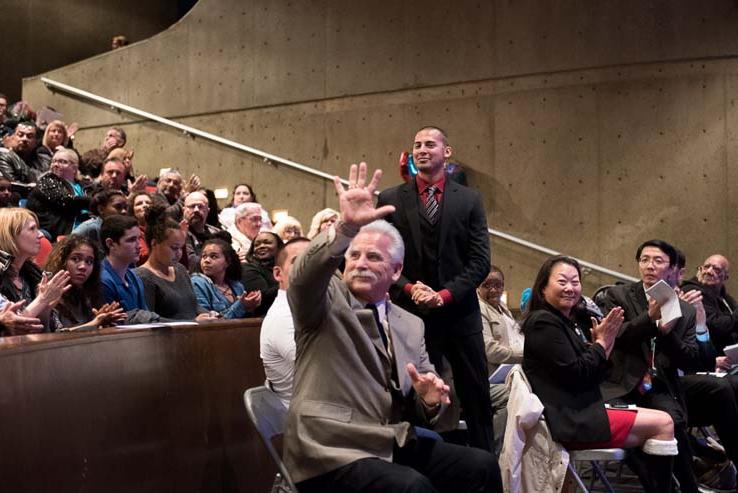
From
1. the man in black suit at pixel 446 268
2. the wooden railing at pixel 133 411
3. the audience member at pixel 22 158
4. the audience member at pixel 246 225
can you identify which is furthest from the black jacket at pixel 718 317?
the audience member at pixel 22 158

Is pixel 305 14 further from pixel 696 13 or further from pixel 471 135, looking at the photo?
pixel 696 13

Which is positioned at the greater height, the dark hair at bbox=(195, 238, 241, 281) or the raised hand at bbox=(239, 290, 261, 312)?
the dark hair at bbox=(195, 238, 241, 281)

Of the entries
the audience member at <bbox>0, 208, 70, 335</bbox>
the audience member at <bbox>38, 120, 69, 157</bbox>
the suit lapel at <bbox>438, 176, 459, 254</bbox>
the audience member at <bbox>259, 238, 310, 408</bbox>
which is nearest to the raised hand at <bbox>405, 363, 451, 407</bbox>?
the audience member at <bbox>259, 238, 310, 408</bbox>

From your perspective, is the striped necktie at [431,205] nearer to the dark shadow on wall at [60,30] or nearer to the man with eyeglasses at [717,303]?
the man with eyeglasses at [717,303]

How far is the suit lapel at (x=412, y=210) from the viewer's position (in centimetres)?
398

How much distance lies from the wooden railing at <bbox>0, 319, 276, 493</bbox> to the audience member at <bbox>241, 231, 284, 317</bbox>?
1626mm

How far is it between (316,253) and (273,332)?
864mm

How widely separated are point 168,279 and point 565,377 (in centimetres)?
201

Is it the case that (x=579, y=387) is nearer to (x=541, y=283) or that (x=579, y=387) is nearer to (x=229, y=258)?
(x=541, y=283)

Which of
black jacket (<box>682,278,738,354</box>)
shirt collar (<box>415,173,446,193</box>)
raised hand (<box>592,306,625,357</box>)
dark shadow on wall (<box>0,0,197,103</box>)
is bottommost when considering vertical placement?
black jacket (<box>682,278,738,354</box>)

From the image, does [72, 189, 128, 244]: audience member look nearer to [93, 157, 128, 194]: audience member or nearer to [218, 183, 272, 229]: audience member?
[93, 157, 128, 194]: audience member

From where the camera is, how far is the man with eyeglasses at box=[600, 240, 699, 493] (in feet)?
14.2

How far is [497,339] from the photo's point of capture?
5.38 metres

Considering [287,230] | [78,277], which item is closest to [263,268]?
[287,230]
